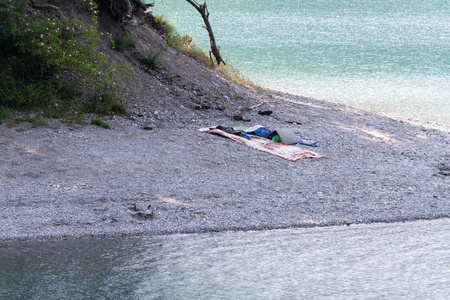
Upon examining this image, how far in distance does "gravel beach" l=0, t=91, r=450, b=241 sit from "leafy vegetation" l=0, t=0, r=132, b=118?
2.30ft

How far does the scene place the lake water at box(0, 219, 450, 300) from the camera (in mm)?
4320

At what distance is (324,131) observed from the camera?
32.2 feet

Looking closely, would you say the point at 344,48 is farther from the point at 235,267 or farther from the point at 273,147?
the point at 235,267

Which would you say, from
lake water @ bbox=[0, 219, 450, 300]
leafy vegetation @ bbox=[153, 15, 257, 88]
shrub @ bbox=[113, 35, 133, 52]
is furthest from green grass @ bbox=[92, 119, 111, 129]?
leafy vegetation @ bbox=[153, 15, 257, 88]

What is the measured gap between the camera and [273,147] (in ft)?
26.3

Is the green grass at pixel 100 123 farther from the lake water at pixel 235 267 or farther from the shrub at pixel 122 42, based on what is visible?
the lake water at pixel 235 267

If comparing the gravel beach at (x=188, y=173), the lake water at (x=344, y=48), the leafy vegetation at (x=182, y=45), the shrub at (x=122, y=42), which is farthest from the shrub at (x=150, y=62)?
the lake water at (x=344, y=48)

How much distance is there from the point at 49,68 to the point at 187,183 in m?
3.79

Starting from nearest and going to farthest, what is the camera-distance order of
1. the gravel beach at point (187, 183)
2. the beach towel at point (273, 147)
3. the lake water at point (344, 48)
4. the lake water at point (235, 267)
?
the lake water at point (235, 267), the gravel beach at point (187, 183), the beach towel at point (273, 147), the lake water at point (344, 48)

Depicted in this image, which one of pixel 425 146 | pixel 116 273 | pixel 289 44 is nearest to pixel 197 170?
pixel 116 273

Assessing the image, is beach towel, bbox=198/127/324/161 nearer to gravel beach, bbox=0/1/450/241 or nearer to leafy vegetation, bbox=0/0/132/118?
gravel beach, bbox=0/1/450/241

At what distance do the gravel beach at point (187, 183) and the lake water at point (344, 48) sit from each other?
17.6 ft

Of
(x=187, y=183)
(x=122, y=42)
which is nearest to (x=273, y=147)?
(x=187, y=183)

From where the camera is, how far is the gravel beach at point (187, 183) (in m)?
5.33
